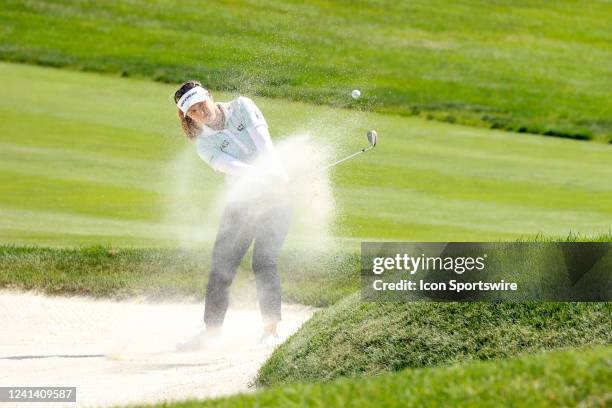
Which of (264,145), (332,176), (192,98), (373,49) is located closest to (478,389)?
(264,145)

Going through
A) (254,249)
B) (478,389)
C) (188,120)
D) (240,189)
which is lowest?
(478,389)

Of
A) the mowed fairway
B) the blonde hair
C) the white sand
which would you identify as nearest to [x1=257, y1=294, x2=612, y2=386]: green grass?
the white sand

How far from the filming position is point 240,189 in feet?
27.2

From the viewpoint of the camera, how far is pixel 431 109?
705 inches

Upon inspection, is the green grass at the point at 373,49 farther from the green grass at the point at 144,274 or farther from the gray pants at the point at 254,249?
the gray pants at the point at 254,249

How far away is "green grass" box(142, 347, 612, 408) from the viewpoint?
519 centimetres

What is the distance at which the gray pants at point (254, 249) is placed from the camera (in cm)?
845

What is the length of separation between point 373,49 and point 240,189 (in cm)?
1404

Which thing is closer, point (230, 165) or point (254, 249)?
point (230, 165)

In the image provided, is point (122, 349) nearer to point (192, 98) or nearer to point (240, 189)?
point (240, 189)

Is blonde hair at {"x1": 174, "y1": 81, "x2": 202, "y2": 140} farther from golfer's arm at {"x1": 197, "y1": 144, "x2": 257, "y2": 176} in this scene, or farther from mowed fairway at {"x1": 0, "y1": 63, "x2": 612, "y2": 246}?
mowed fairway at {"x1": 0, "y1": 63, "x2": 612, "y2": 246}

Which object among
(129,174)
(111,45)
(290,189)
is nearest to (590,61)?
(111,45)

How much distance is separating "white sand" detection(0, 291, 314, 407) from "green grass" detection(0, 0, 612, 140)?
6806 millimetres

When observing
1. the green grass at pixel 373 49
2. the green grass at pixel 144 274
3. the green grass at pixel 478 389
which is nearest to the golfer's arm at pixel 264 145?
the green grass at pixel 144 274
